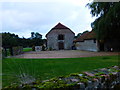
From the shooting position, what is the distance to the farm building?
31.1 metres

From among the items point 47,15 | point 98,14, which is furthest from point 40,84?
point 98,14

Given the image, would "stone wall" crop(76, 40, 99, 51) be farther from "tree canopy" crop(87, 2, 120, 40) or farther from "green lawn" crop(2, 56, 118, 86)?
"green lawn" crop(2, 56, 118, 86)

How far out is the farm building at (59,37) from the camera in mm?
31094

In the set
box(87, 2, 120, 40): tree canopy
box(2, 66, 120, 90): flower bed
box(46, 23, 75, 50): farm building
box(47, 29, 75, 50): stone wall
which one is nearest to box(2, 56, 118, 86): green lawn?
box(2, 66, 120, 90): flower bed

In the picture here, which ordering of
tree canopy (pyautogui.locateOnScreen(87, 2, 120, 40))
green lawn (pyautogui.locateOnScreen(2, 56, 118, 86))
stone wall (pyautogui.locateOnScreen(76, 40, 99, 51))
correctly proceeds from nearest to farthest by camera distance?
green lawn (pyautogui.locateOnScreen(2, 56, 118, 86)) → tree canopy (pyautogui.locateOnScreen(87, 2, 120, 40)) → stone wall (pyautogui.locateOnScreen(76, 40, 99, 51))

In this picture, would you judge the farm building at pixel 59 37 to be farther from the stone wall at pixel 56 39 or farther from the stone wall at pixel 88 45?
the stone wall at pixel 88 45

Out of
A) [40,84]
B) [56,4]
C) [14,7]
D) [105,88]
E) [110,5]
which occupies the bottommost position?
[105,88]

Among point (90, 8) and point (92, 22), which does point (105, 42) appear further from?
point (90, 8)

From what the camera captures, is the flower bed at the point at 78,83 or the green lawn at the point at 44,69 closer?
the flower bed at the point at 78,83

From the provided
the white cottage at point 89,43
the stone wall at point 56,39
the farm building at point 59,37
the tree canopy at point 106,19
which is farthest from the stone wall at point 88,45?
the tree canopy at point 106,19

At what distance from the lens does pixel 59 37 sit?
104 ft

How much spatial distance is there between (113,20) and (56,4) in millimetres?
8366

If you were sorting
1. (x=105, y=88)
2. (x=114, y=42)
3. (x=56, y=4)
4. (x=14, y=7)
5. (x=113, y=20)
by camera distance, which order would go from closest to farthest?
1. (x=105, y=88)
2. (x=14, y=7)
3. (x=56, y=4)
4. (x=113, y=20)
5. (x=114, y=42)

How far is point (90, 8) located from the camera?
18578 mm
